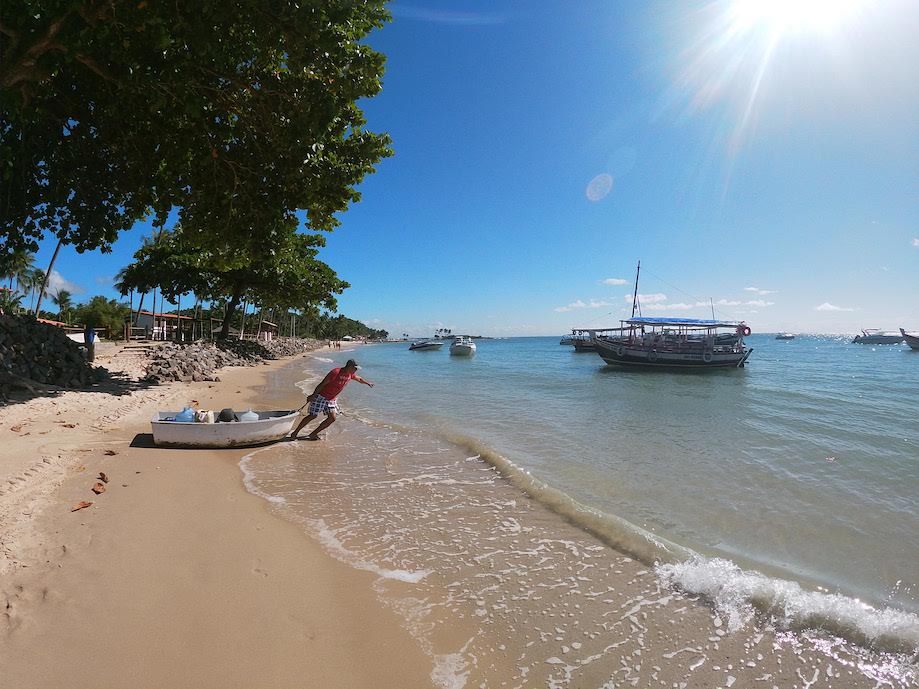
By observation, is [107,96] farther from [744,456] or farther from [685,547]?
[744,456]

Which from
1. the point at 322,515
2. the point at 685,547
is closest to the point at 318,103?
the point at 322,515

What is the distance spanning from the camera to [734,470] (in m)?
8.42

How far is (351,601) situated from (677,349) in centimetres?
4169

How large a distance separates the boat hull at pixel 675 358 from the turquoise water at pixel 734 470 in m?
19.6

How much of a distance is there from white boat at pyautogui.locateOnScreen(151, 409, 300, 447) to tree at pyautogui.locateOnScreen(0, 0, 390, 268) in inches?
137

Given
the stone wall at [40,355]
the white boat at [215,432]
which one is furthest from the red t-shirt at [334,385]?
the stone wall at [40,355]

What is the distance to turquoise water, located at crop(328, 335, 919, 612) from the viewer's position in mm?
4996

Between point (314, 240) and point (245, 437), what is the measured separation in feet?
80.2

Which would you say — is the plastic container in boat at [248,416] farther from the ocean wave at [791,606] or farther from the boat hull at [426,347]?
the boat hull at [426,347]

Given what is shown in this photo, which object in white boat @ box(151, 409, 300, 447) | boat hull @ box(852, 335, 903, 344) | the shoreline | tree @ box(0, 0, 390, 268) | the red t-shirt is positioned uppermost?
tree @ box(0, 0, 390, 268)

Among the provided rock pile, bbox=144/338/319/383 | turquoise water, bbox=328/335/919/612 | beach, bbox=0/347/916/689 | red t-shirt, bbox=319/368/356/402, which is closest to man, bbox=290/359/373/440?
red t-shirt, bbox=319/368/356/402

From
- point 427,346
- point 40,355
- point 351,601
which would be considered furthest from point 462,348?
point 351,601

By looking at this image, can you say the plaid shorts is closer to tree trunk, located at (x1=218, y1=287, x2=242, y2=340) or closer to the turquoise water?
the turquoise water

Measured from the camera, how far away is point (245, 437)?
843 cm
